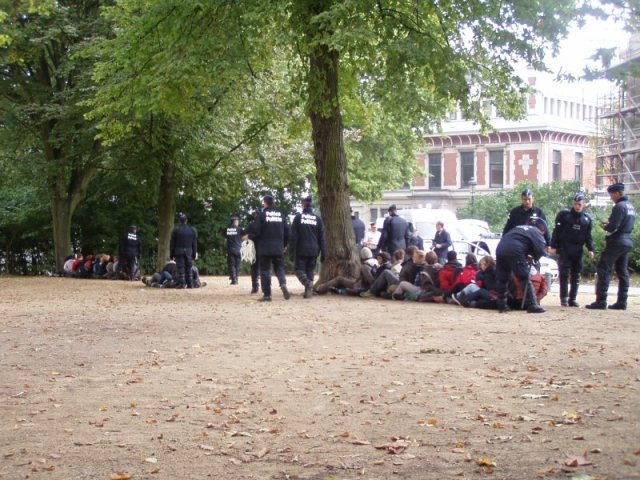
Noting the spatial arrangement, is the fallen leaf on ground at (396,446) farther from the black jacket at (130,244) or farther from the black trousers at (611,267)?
the black jacket at (130,244)

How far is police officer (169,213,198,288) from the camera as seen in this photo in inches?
947

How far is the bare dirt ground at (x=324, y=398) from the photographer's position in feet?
20.3

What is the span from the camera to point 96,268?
32719 millimetres

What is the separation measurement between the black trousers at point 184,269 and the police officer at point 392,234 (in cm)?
506

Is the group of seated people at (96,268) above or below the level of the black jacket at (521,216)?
below

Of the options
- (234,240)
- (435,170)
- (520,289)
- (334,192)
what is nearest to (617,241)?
(520,289)

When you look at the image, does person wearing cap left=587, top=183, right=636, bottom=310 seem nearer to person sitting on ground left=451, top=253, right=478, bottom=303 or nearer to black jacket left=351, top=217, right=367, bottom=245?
person sitting on ground left=451, top=253, right=478, bottom=303

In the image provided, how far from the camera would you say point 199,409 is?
7996 mm

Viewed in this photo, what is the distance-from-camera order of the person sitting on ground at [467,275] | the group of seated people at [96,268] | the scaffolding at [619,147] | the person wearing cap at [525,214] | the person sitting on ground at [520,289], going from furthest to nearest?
the scaffolding at [619,147], the group of seated people at [96,268], the person sitting on ground at [467,275], the person wearing cap at [525,214], the person sitting on ground at [520,289]

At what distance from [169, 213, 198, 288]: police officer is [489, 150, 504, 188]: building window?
40575mm

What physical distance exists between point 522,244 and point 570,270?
7.56ft

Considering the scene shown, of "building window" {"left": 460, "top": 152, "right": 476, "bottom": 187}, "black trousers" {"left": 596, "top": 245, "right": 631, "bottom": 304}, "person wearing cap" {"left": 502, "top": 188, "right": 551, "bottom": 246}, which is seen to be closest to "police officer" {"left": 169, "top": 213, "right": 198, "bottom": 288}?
"person wearing cap" {"left": 502, "top": 188, "right": 551, "bottom": 246}

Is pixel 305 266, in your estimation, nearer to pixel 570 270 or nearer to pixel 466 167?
pixel 570 270

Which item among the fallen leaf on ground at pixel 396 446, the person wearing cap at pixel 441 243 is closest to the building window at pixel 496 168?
the person wearing cap at pixel 441 243
